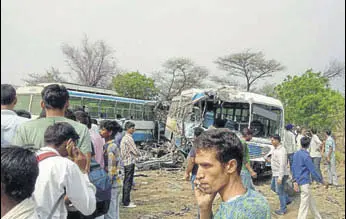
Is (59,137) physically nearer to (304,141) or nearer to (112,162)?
(112,162)

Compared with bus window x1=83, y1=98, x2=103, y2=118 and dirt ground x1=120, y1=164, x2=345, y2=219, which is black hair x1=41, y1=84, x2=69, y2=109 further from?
bus window x1=83, y1=98, x2=103, y2=118

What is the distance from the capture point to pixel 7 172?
1.39 meters

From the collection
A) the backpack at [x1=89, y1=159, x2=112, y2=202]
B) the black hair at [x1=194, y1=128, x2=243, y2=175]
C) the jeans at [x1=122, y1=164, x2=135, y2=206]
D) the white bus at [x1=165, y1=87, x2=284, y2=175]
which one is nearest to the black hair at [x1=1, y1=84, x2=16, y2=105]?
the backpack at [x1=89, y1=159, x2=112, y2=202]

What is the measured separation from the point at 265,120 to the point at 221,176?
938cm

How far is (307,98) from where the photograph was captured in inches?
952

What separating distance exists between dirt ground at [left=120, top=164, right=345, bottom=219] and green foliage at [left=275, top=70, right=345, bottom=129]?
13586 millimetres

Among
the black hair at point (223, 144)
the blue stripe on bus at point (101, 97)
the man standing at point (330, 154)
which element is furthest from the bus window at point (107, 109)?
the black hair at point (223, 144)

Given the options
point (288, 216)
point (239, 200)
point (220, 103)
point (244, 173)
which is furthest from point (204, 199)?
point (220, 103)

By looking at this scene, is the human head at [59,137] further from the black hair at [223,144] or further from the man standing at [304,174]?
the man standing at [304,174]

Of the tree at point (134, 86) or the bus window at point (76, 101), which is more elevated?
the tree at point (134, 86)

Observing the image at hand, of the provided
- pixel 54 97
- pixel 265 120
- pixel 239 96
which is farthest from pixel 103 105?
pixel 54 97

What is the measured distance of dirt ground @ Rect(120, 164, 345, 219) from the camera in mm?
6613

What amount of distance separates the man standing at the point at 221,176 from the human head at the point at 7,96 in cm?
227

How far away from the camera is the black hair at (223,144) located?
174 centimetres
